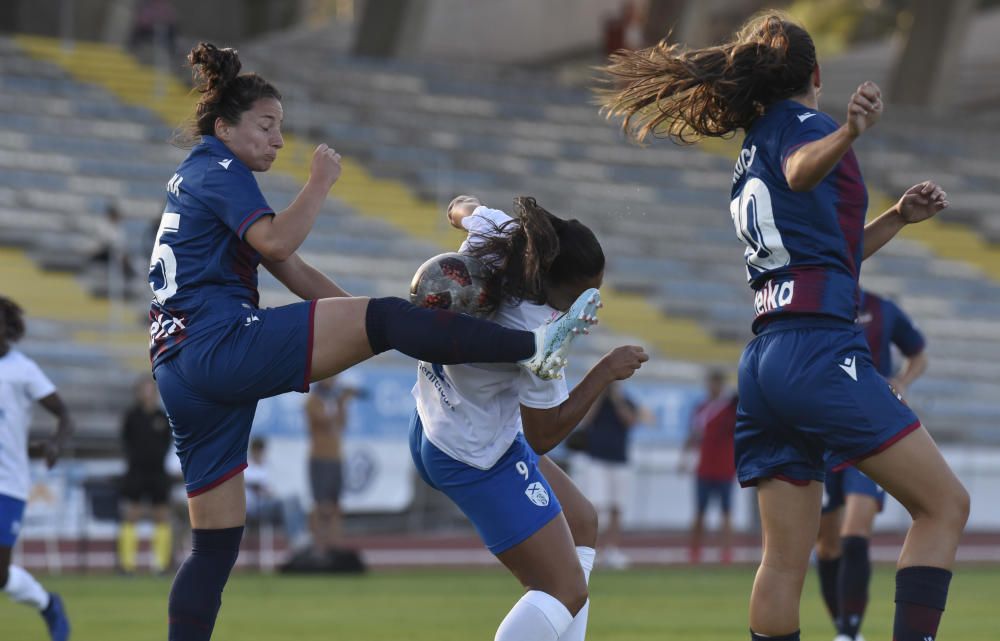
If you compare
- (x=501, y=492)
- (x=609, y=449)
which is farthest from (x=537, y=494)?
(x=609, y=449)

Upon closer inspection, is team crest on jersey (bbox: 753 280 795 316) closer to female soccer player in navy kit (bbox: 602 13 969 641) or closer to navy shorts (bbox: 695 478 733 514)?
female soccer player in navy kit (bbox: 602 13 969 641)

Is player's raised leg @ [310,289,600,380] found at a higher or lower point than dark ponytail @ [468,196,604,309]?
lower

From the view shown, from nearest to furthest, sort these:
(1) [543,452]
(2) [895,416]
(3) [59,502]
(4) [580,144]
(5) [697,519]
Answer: (2) [895,416] → (1) [543,452] → (3) [59,502] → (5) [697,519] → (4) [580,144]

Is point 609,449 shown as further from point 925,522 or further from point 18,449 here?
point 925,522

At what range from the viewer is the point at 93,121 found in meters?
24.1

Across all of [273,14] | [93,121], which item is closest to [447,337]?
[93,121]

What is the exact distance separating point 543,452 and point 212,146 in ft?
5.44

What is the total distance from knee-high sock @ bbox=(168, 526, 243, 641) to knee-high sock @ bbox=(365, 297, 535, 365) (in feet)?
3.65

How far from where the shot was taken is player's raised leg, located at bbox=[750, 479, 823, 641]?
5504 mm

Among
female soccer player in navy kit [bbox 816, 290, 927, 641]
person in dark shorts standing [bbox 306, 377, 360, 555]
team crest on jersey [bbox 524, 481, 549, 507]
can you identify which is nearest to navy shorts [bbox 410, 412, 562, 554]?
team crest on jersey [bbox 524, 481, 549, 507]

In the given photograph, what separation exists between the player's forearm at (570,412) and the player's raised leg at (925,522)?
93 cm

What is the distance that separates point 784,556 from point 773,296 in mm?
910

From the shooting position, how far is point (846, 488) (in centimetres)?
874

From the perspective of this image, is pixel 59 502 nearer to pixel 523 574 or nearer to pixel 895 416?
pixel 523 574
